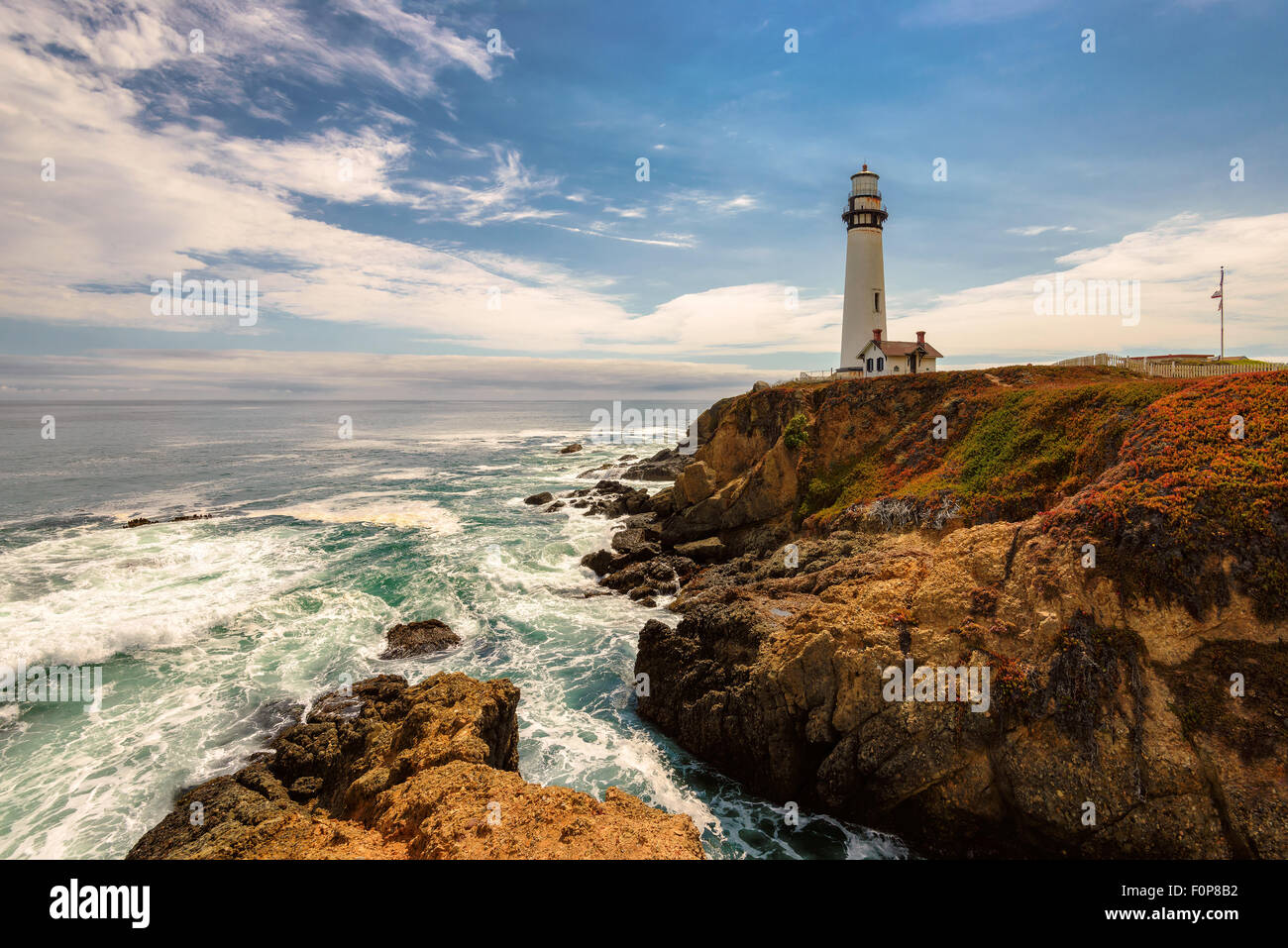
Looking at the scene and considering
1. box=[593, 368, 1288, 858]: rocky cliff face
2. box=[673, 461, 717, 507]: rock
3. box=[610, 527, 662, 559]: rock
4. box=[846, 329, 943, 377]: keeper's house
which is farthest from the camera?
box=[846, 329, 943, 377]: keeper's house

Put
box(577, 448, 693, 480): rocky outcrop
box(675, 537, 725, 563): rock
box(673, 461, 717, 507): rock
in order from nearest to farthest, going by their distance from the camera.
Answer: box(675, 537, 725, 563): rock
box(673, 461, 717, 507): rock
box(577, 448, 693, 480): rocky outcrop

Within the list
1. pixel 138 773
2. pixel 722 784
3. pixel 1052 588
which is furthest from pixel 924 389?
pixel 138 773

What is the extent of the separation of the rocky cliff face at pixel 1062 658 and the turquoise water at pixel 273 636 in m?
1.66

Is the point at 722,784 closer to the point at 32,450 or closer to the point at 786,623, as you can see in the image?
the point at 786,623

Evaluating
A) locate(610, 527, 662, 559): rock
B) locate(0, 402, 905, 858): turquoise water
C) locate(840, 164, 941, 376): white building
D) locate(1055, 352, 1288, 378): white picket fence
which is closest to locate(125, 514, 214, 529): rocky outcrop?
locate(0, 402, 905, 858): turquoise water

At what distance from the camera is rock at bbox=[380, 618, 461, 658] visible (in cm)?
2120

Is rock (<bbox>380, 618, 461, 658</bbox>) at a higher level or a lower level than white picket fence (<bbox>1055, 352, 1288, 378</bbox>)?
lower

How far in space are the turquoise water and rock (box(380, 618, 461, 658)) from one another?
0.60 m

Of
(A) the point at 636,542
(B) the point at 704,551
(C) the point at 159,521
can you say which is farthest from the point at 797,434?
(C) the point at 159,521

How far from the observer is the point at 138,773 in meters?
14.4

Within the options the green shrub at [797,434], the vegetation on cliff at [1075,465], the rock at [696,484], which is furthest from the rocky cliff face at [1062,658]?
the rock at [696,484]

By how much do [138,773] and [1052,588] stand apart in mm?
23591

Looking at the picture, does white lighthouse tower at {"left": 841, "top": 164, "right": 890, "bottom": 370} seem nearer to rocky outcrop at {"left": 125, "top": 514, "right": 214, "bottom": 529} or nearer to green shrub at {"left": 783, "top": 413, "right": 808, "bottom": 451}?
green shrub at {"left": 783, "top": 413, "right": 808, "bottom": 451}
